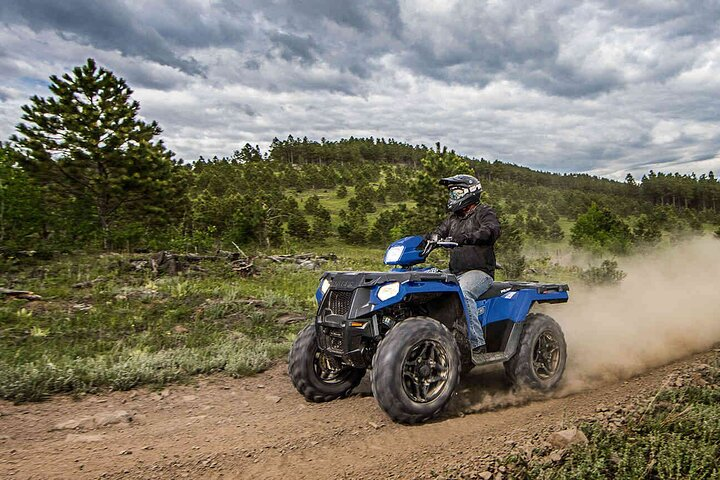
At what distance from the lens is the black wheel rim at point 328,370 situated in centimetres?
557

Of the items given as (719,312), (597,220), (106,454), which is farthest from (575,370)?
(597,220)

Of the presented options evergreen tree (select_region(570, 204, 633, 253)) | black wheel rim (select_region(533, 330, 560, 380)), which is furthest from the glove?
evergreen tree (select_region(570, 204, 633, 253))

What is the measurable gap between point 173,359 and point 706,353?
8.38 metres

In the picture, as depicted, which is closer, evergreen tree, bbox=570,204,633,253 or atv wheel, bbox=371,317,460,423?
atv wheel, bbox=371,317,460,423

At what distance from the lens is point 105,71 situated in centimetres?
2848

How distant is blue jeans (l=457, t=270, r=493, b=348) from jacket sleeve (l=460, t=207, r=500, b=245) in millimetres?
405

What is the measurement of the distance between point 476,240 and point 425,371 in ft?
6.04

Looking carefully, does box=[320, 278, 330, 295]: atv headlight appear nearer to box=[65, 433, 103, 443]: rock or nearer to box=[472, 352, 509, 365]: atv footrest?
box=[472, 352, 509, 365]: atv footrest

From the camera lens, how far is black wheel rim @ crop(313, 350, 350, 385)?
5.57m

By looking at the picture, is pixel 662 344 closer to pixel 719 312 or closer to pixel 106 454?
pixel 719 312

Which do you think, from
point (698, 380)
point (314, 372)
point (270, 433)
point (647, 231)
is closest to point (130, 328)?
point (314, 372)

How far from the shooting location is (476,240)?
5789 millimetres

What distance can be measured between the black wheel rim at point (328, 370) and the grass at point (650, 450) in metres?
2.55

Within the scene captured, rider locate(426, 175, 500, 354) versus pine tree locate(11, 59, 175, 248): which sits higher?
pine tree locate(11, 59, 175, 248)
